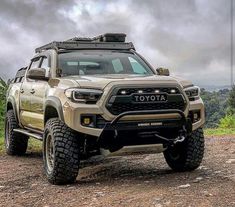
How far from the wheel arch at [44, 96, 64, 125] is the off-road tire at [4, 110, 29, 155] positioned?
2799 mm

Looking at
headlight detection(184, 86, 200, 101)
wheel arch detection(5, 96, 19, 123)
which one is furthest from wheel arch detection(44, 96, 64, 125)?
wheel arch detection(5, 96, 19, 123)

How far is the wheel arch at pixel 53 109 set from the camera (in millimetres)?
6914

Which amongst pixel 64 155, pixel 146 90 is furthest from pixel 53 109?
pixel 146 90

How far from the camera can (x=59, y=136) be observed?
22.4ft

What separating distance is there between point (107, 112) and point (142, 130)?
21.8 inches

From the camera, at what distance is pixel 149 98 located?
6758 mm

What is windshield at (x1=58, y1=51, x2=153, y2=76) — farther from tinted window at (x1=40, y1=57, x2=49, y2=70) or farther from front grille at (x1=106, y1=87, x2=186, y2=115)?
front grille at (x1=106, y1=87, x2=186, y2=115)

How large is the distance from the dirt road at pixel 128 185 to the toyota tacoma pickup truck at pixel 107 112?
340 millimetres

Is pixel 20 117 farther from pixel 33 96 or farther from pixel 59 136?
pixel 59 136

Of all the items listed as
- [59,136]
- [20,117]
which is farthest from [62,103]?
[20,117]

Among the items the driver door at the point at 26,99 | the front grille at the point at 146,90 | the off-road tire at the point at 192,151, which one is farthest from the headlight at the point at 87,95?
the driver door at the point at 26,99

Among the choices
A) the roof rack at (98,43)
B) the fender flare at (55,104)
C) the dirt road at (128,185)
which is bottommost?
the dirt road at (128,185)

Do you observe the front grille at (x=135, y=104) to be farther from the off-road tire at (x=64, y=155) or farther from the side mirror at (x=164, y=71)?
the side mirror at (x=164, y=71)

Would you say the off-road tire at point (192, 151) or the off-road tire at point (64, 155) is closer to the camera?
the off-road tire at point (64, 155)
